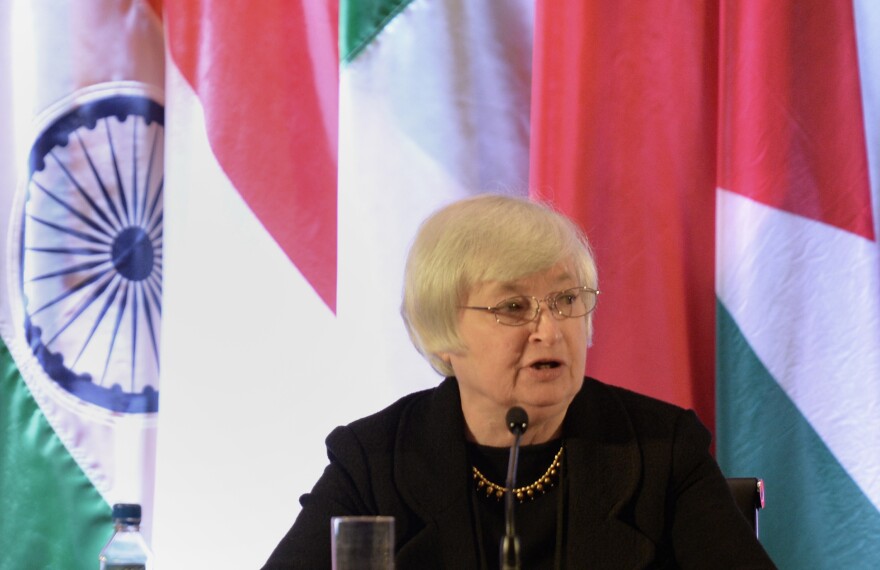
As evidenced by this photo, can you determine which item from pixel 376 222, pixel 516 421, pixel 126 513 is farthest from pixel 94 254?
pixel 516 421

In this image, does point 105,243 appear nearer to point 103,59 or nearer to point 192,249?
point 192,249

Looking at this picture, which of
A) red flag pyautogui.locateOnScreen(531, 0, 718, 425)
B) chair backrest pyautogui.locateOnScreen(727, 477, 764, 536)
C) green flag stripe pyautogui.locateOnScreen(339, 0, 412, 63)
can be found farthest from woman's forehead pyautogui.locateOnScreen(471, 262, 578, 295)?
green flag stripe pyautogui.locateOnScreen(339, 0, 412, 63)

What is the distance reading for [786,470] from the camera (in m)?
2.58

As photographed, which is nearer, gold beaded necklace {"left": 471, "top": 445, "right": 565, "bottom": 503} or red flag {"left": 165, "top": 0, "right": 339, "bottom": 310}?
gold beaded necklace {"left": 471, "top": 445, "right": 565, "bottom": 503}

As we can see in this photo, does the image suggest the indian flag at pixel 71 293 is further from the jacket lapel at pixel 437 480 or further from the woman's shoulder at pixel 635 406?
the woman's shoulder at pixel 635 406

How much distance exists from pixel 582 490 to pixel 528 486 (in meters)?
0.11

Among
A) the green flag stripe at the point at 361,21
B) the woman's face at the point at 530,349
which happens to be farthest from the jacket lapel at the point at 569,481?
the green flag stripe at the point at 361,21

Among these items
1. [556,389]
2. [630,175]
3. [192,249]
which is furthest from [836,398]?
[192,249]

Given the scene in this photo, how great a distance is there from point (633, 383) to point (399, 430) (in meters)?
0.67

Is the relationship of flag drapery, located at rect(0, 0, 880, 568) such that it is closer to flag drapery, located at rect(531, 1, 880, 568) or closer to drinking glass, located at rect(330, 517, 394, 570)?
flag drapery, located at rect(531, 1, 880, 568)

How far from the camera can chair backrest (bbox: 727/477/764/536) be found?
2164mm

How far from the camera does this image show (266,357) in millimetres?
2895

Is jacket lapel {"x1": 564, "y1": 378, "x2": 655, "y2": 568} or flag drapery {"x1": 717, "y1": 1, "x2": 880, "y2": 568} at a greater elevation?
flag drapery {"x1": 717, "y1": 1, "x2": 880, "y2": 568}

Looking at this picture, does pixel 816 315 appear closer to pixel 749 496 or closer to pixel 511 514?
pixel 749 496
